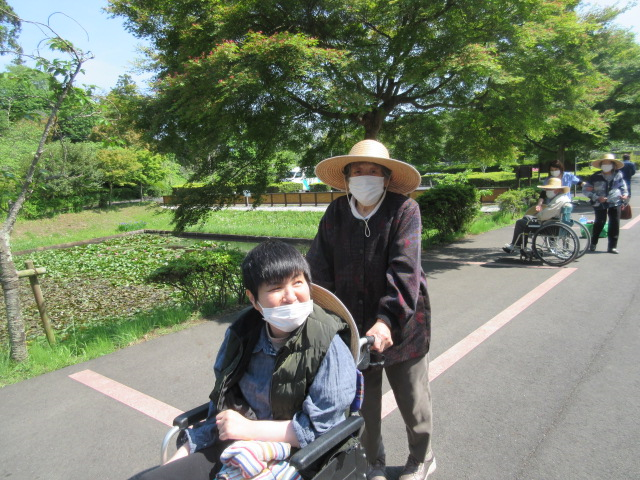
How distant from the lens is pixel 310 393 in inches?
62.9

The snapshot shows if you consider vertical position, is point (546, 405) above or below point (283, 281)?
below

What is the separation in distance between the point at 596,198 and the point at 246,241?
10.5 m

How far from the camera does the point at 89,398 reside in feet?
11.3

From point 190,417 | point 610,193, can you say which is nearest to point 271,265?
point 190,417

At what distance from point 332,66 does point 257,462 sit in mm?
5717

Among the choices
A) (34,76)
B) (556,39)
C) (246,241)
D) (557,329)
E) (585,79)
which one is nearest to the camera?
(34,76)

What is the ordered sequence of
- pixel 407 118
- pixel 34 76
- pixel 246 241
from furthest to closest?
pixel 246 241, pixel 407 118, pixel 34 76

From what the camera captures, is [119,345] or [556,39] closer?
[119,345]

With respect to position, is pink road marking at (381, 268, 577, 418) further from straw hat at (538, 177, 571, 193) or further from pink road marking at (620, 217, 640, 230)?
pink road marking at (620, 217, 640, 230)

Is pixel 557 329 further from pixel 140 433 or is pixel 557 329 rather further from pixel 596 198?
pixel 596 198

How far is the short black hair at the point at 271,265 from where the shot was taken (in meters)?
1.67

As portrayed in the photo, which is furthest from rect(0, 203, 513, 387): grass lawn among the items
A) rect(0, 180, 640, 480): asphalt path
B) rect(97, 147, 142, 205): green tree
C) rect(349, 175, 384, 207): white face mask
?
rect(349, 175, 384, 207): white face mask

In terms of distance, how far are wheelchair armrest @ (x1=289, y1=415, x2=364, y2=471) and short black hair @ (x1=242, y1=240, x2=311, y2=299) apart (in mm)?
595

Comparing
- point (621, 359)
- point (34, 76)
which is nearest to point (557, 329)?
point (621, 359)
